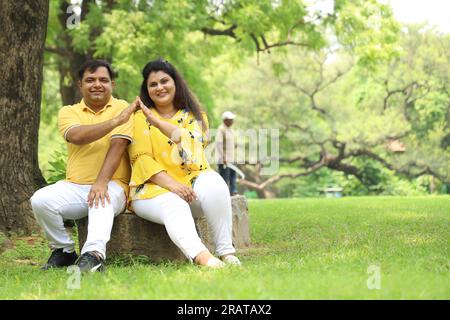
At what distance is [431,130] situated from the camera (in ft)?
111

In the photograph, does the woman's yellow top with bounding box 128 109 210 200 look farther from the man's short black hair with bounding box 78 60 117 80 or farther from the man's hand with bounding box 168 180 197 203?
the man's short black hair with bounding box 78 60 117 80

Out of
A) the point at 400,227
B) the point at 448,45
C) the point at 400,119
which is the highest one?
the point at 448,45

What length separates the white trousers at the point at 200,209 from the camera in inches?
195

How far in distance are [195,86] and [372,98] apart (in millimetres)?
17572

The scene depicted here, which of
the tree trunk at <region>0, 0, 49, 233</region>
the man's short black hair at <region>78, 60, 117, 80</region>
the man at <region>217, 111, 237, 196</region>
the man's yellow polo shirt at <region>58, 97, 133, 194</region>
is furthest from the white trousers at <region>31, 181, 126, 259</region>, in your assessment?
the man at <region>217, 111, 237, 196</region>

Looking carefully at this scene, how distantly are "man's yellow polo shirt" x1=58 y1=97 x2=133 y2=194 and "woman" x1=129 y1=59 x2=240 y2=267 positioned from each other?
138 mm

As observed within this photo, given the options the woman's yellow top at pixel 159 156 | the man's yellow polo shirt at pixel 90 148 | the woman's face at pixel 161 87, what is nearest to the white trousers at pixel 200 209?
the woman's yellow top at pixel 159 156

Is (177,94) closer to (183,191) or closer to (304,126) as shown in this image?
(183,191)

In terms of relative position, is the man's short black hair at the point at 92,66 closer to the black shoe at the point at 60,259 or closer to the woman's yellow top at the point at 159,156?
the woman's yellow top at the point at 159,156

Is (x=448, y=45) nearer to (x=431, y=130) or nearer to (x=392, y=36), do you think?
(x=431, y=130)

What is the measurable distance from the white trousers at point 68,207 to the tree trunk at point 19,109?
205 centimetres

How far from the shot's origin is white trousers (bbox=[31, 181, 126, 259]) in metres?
5.08

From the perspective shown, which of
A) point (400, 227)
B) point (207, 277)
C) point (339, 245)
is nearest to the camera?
point (207, 277)
